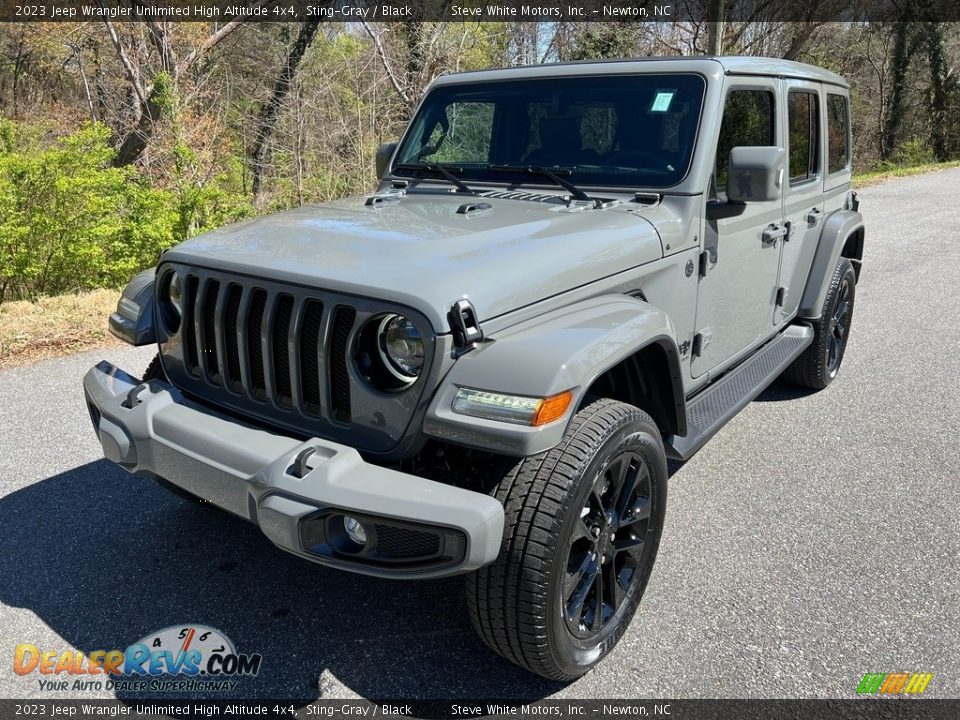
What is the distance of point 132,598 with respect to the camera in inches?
117

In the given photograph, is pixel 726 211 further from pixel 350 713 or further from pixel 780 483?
pixel 350 713

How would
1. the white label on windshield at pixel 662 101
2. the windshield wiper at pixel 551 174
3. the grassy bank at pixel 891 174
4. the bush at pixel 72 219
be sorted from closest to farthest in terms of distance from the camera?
the windshield wiper at pixel 551 174, the white label on windshield at pixel 662 101, the bush at pixel 72 219, the grassy bank at pixel 891 174

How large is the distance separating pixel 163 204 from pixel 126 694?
6.10m

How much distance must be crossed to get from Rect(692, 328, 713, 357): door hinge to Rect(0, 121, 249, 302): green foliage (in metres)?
5.68

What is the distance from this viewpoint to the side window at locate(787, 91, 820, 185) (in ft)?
13.7

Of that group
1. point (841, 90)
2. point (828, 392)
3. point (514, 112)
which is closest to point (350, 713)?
point (514, 112)

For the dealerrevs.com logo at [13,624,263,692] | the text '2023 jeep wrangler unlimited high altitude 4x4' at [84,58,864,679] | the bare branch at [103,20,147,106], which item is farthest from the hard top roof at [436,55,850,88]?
the bare branch at [103,20,147,106]

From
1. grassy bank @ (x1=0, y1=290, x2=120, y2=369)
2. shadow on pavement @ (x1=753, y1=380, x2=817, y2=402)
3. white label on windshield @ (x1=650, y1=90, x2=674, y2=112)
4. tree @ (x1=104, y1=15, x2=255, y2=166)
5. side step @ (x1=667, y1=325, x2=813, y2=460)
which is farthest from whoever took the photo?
tree @ (x1=104, y1=15, x2=255, y2=166)

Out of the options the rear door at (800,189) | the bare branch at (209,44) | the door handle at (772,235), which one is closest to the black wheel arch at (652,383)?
the door handle at (772,235)

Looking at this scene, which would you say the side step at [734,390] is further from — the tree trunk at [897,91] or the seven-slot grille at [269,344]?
the tree trunk at [897,91]

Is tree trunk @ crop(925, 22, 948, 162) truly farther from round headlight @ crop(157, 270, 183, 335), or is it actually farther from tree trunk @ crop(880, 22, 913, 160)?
round headlight @ crop(157, 270, 183, 335)

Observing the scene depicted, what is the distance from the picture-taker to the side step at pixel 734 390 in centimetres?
321

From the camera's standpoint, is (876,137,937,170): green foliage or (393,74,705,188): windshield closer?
(393,74,705,188): windshield

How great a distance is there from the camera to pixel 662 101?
11.4 feet
